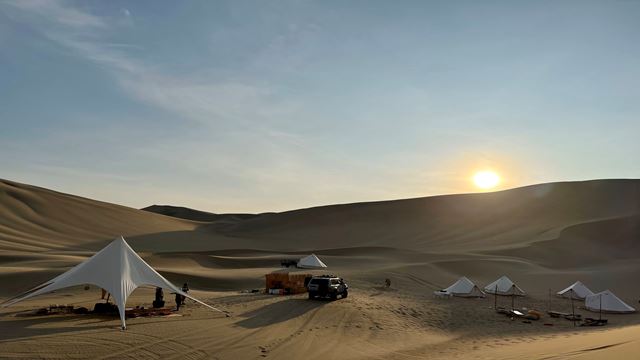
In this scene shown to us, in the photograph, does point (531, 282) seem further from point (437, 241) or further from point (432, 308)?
point (437, 241)

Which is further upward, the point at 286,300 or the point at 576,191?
the point at 576,191

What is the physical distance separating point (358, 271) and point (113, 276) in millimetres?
19510

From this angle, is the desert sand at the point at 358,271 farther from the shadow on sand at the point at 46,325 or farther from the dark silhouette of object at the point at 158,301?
the dark silhouette of object at the point at 158,301

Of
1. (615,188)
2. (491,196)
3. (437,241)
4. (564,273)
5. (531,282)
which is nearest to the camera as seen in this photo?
(531,282)

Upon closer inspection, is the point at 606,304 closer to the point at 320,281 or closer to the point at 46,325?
the point at 320,281

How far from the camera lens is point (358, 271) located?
3450 centimetres

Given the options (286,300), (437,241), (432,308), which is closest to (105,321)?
(286,300)


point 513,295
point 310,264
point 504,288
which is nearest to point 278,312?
point 513,295

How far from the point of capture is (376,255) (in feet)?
153

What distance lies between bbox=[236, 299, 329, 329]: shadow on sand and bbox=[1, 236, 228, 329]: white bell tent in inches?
104

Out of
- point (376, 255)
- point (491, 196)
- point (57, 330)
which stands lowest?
point (57, 330)

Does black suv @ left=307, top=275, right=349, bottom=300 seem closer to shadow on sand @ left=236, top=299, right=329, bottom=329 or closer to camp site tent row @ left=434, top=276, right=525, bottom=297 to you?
shadow on sand @ left=236, top=299, right=329, bottom=329

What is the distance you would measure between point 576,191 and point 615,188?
16.3 feet

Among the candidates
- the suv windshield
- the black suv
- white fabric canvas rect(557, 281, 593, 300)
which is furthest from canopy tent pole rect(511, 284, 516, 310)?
the suv windshield
